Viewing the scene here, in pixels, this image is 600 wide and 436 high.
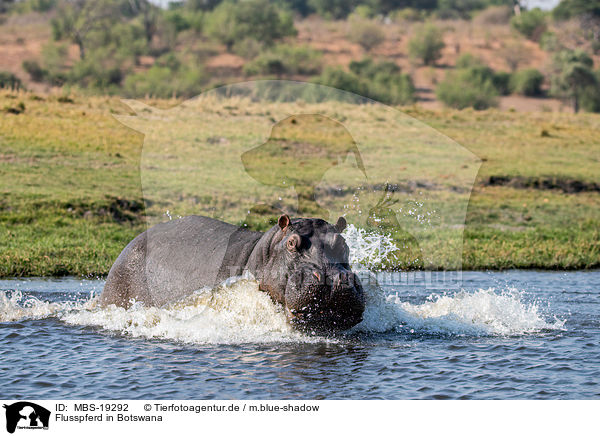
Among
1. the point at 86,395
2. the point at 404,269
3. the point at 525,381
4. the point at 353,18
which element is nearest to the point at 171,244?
the point at 86,395

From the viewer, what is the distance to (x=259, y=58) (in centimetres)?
5753

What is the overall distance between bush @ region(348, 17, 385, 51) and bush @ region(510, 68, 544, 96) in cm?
1453

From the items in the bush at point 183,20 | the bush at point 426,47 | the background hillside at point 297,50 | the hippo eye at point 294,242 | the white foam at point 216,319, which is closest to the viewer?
the hippo eye at point 294,242

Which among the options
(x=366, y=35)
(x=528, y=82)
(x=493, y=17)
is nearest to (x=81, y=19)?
(x=366, y=35)

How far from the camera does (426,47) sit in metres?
61.7

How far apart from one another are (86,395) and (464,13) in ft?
268

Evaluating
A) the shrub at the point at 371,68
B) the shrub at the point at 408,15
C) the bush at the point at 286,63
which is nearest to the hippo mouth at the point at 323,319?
the shrub at the point at 371,68

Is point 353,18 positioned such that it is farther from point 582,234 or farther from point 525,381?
point 525,381

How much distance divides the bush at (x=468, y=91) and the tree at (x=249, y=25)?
1763 centimetres

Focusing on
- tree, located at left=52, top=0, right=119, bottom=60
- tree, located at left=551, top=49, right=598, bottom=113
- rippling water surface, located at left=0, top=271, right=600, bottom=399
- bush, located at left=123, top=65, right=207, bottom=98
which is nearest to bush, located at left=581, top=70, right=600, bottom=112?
tree, located at left=551, top=49, right=598, bottom=113

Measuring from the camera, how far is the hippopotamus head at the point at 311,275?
706cm

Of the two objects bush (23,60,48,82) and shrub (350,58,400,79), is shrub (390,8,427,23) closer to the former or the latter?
shrub (350,58,400,79)

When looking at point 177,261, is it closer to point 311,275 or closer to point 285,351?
point 285,351

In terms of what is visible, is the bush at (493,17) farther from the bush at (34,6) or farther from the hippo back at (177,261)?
the hippo back at (177,261)
